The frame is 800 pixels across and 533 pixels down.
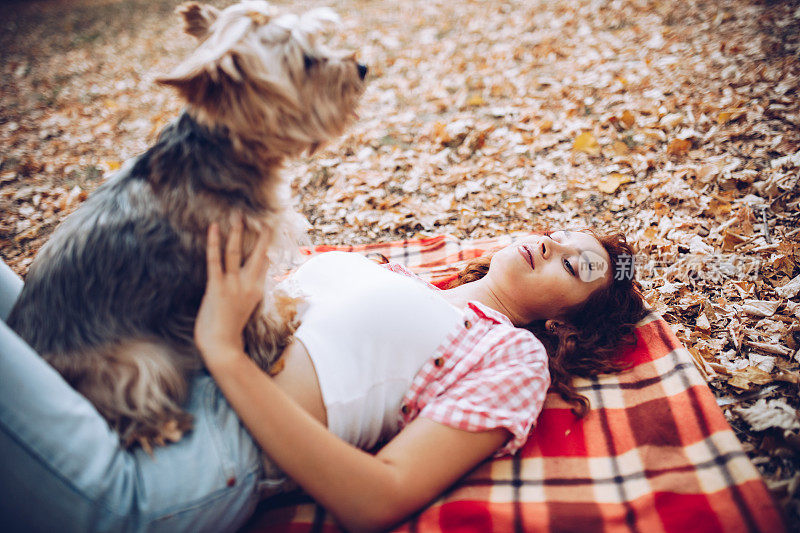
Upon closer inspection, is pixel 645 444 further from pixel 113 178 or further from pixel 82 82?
pixel 82 82

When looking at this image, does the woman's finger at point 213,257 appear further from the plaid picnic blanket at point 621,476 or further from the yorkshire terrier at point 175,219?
the plaid picnic blanket at point 621,476

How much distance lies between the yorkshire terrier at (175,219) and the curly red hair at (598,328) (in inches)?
64.3

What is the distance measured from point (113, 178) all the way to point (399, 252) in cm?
211

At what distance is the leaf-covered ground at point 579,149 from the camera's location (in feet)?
9.86

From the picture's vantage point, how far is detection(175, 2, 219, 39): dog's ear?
1957 millimetres

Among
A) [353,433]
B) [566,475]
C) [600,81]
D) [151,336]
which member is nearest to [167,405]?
[151,336]

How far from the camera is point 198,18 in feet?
6.54

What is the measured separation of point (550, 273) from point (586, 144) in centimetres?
285

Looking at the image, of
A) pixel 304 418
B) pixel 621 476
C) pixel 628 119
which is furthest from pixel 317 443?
pixel 628 119

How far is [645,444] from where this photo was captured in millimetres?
2168

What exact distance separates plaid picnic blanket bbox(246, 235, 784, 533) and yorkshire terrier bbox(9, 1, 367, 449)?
0.87 meters

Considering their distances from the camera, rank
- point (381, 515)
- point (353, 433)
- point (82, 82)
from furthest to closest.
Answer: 1. point (82, 82)
2. point (353, 433)
3. point (381, 515)

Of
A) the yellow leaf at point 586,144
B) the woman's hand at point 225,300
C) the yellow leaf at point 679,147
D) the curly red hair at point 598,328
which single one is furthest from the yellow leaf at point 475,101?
the woman's hand at point 225,300

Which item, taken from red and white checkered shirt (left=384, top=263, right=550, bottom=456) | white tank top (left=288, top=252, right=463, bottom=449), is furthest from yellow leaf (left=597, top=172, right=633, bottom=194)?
white tank top (left=288, top=252, right=463, bottom=449)
